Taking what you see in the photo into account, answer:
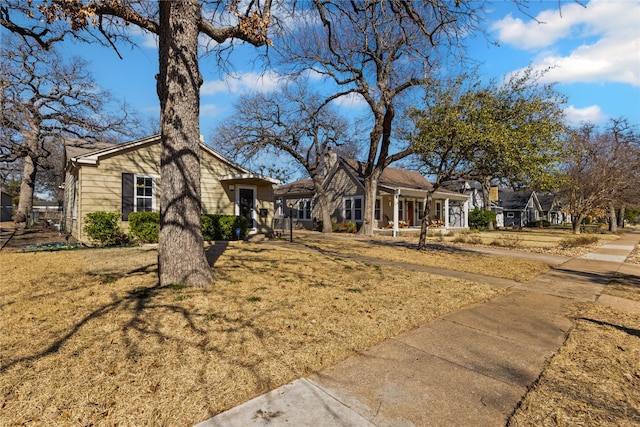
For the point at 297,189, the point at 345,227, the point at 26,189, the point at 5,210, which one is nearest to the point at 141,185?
the point at 345,227

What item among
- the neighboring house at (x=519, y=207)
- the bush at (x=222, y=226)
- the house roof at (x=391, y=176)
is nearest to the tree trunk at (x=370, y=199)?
the house roof at (x=391, y=176)

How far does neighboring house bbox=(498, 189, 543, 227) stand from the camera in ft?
154

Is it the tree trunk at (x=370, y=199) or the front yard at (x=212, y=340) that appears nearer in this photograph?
the front yard at (x=212, y=340)

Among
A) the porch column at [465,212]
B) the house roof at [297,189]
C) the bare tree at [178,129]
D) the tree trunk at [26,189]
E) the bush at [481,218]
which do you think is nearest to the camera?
the bare tree at [178,129]

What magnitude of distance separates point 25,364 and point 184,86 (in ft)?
14.6

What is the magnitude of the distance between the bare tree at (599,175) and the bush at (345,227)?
1574 cm

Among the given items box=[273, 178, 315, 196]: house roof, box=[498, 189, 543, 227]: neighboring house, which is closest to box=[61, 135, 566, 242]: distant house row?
box=[273, 178, 315, 196]: house roof

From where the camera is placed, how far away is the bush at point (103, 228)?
10.9 metres

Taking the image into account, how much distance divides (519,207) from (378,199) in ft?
108

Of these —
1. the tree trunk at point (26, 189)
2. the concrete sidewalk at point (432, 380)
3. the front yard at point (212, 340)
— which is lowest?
the concrete sidewalk at point (432, 380)

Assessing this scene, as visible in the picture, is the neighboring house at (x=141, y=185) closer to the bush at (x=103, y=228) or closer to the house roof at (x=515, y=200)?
the bush at (x=103, y=228)

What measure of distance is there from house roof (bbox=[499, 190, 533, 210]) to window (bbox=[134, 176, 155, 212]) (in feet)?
160

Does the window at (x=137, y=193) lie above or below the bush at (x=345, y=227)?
above

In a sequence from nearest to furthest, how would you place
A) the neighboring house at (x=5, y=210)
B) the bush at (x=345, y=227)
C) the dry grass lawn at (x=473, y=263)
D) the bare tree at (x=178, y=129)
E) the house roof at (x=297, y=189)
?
the bare tree at (x=178, y=129), the dry grass lawn at (x=473, y=263), the bush at (x=345, y=227), the house roof at (x=297, y=189), the neighboring house at (x=5, y=210)
